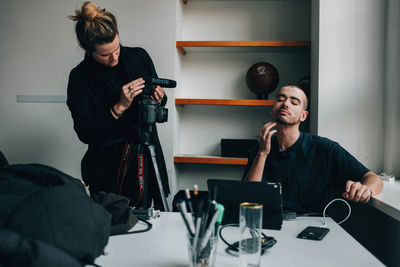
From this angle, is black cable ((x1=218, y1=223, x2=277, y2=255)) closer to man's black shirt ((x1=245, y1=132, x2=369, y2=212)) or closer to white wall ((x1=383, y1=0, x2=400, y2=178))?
man's black shirt ((x1=245, y1=132, x2=369, y2=212))

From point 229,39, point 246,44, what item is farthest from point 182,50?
point 246,44

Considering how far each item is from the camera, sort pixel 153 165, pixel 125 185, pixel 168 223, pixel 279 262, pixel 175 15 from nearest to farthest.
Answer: pixel 279 262
pixel 168 223
pixel 153 165
pixel 125 185
pixel 175 15

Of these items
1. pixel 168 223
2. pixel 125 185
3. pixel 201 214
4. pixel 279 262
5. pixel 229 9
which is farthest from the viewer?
pixel 229 9

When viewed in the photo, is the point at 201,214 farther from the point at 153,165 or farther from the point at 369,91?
the point at 369,91

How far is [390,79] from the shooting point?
212 centimetres

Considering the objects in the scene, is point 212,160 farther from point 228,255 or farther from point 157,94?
point 228,255

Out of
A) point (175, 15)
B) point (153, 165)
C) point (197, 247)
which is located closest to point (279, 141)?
point (153, 165)

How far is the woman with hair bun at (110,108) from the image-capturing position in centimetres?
176

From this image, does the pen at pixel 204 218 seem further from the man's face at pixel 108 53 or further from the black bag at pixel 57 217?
the man's face at pixel 108 53

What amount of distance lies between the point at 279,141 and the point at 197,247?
45.9 inches

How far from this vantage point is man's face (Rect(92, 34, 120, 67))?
182cm

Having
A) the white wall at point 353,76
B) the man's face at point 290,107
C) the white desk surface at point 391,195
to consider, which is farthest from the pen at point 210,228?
the white wall at point 353,76

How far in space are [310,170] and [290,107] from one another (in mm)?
331

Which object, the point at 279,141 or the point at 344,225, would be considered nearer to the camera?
the point at 279,141
